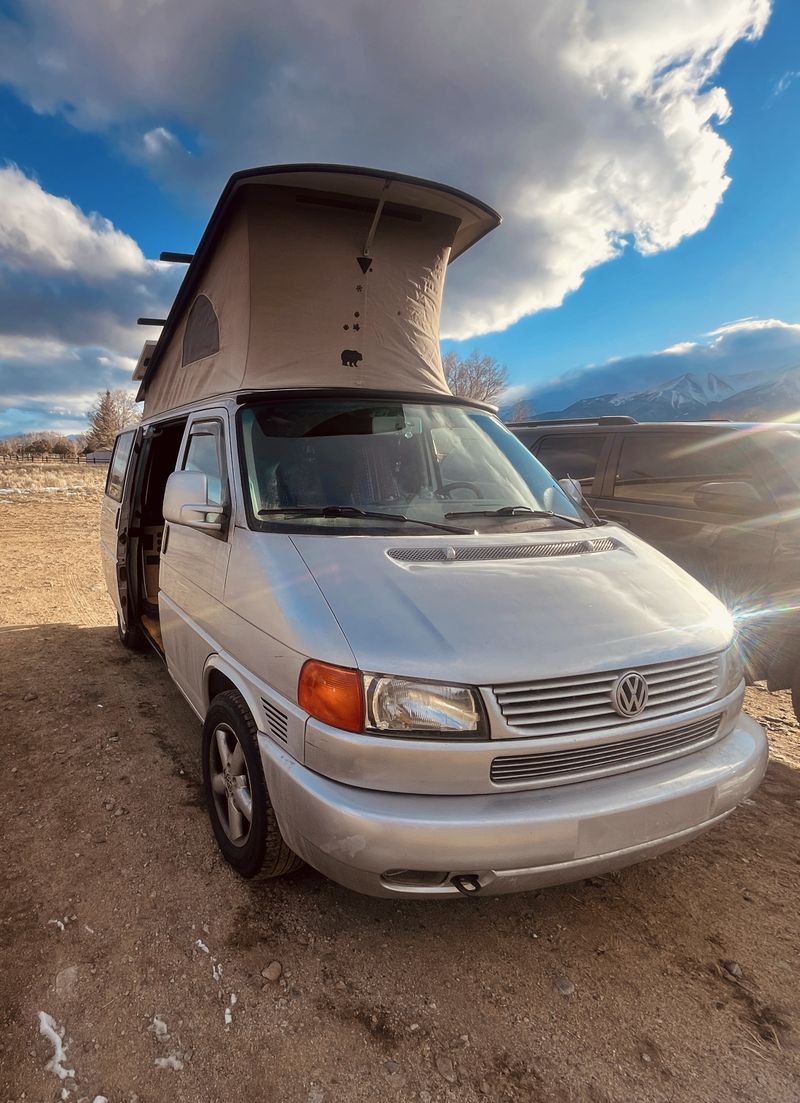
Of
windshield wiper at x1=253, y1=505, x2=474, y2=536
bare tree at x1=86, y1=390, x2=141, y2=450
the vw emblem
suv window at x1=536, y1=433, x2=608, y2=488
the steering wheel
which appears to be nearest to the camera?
the vw emblem

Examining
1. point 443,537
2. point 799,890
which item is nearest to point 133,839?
point 443,537

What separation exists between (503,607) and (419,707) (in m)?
0.50

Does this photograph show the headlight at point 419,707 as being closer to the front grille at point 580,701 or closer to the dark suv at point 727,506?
the front grille at point 580,701

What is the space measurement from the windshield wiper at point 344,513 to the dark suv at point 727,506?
8.38ft

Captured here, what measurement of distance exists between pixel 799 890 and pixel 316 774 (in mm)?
2328

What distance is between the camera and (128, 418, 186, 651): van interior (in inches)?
207

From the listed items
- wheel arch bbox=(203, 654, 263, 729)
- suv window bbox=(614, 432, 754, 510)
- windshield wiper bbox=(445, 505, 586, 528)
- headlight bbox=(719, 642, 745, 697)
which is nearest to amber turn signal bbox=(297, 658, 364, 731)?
wheel arch bbox=(203, 654, 263, 729)

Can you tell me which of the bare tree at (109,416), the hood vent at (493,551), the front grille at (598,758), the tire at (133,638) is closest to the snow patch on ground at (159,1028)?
the front grille at (598,758)

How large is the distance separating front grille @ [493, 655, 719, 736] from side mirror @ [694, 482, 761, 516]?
105 inches

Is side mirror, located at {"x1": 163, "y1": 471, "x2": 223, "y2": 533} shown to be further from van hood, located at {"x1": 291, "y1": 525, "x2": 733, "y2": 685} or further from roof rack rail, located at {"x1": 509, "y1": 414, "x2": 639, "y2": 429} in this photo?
roof rack rail, located at {"x1": 509, "y1": 414, "x2": 639, "y2": 429}

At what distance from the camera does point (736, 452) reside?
4.77m

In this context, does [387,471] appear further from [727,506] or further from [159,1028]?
[727,506]

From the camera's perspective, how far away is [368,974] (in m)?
2.29

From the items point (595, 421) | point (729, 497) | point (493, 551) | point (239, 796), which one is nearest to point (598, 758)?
point (493, 551)
